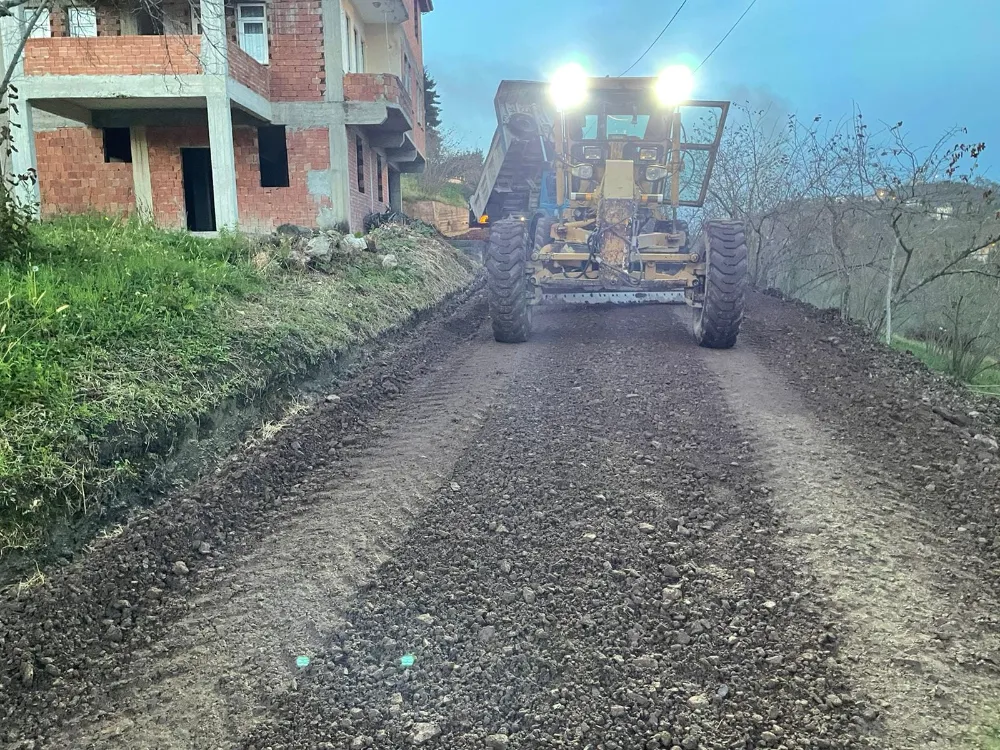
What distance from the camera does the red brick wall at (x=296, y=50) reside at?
14977mm

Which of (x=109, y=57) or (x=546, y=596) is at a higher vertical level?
(x=109, y=57)

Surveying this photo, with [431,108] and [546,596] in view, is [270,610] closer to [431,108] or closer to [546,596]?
[546,596]

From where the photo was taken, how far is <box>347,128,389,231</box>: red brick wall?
16.3 meters

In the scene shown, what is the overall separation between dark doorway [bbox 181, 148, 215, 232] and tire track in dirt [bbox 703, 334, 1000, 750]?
15.6 meters

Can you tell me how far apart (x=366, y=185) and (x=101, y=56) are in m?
6.81

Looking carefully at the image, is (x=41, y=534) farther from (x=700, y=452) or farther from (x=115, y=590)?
(x=700, y=452)

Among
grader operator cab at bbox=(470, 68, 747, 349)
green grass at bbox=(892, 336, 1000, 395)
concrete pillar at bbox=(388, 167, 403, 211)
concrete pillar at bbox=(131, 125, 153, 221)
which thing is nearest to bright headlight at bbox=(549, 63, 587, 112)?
grader operator cab at bbox=(470, 68, 747, 349)

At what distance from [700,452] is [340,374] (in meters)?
3.52

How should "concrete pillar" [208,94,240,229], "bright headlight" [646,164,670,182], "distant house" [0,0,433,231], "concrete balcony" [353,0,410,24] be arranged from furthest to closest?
"concrete balcony" [353,0,410,24]
"distant house" [0,0,433,231]
"concrete pillar" [208,94,240,229]
"bright headlight" [646,164,670,182]

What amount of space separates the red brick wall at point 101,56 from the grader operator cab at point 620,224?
755cm

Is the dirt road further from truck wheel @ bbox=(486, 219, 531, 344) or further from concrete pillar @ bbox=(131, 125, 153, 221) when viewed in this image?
concrete pillar @ bbox=(131, 125, 153, 221)

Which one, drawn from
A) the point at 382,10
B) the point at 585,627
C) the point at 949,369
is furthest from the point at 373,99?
the point at 585,627

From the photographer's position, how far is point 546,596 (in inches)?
119

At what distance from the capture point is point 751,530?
3.55 meters
